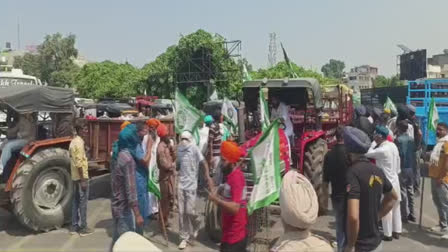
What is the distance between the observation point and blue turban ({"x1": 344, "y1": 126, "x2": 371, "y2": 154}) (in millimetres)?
3750

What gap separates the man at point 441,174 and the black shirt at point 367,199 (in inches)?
144

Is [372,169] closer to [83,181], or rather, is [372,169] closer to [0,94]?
[83,181]

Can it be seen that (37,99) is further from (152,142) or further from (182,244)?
(182,244)

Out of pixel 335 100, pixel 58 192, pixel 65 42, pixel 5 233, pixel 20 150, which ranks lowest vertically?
pixel 5 233

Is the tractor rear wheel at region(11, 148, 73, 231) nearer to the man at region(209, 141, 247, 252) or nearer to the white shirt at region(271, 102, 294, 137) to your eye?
the white shirt at region(271, 102, 294, 137)

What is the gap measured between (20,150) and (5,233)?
4.46 ft

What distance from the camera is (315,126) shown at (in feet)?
31.3

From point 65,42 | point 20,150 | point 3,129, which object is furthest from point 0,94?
point 65,42

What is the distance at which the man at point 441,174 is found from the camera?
679 cm

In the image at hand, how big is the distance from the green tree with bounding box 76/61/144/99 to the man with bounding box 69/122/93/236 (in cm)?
3154

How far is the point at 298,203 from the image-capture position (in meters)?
2.51

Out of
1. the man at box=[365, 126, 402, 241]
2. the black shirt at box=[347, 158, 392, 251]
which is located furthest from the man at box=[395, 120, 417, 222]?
the black shirt at box=[347, 158, 392, 251]

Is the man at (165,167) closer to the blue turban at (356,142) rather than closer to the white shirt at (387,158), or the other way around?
the white shirt at (387,158)

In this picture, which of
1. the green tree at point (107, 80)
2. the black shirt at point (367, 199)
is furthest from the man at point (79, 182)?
the green tree at point (107, 80)
